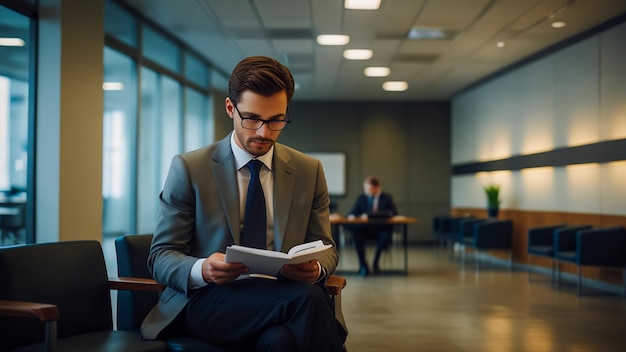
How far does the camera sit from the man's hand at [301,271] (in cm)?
232

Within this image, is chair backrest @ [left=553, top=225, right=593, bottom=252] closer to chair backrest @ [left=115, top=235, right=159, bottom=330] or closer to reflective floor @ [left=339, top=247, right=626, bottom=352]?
reflective floor @ [left=339, top=247, right=626, bottom=352]

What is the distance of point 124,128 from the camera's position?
8.12 metres

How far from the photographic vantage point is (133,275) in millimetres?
3064

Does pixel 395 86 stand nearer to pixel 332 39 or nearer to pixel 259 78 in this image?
pixel 332 39

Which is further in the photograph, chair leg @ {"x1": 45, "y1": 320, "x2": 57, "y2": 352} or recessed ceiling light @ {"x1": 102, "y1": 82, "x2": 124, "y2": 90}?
recessed ceiling light @ {"x1": 102, "y1": 82, "x2": 124, "y2": 90}

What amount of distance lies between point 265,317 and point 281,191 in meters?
0.59

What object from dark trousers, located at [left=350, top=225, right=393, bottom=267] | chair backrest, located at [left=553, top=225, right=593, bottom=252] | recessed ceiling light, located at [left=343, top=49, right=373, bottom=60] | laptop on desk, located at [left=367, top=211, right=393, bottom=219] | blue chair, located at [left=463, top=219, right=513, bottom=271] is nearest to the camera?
chair backrest, located at [left=553, top=225, right=593, bottom=252]

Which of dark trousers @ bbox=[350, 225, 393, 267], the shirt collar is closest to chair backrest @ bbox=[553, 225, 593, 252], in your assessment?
dark trousers @ bbox=[350, 225, 393, 267]

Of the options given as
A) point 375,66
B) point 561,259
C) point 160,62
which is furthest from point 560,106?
point 160,62

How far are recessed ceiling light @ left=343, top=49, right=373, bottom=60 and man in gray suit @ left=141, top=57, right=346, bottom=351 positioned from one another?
26.0 ft

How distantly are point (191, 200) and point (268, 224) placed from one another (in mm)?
318

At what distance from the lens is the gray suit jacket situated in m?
2.47

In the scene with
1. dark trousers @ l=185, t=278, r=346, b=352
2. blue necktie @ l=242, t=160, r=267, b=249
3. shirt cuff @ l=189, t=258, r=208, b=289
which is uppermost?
blue necktie @ l=242, t=160, r=267, b=249

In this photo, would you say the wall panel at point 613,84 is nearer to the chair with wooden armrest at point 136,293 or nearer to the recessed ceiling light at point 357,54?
the recessed ceiling light at point 357,54
